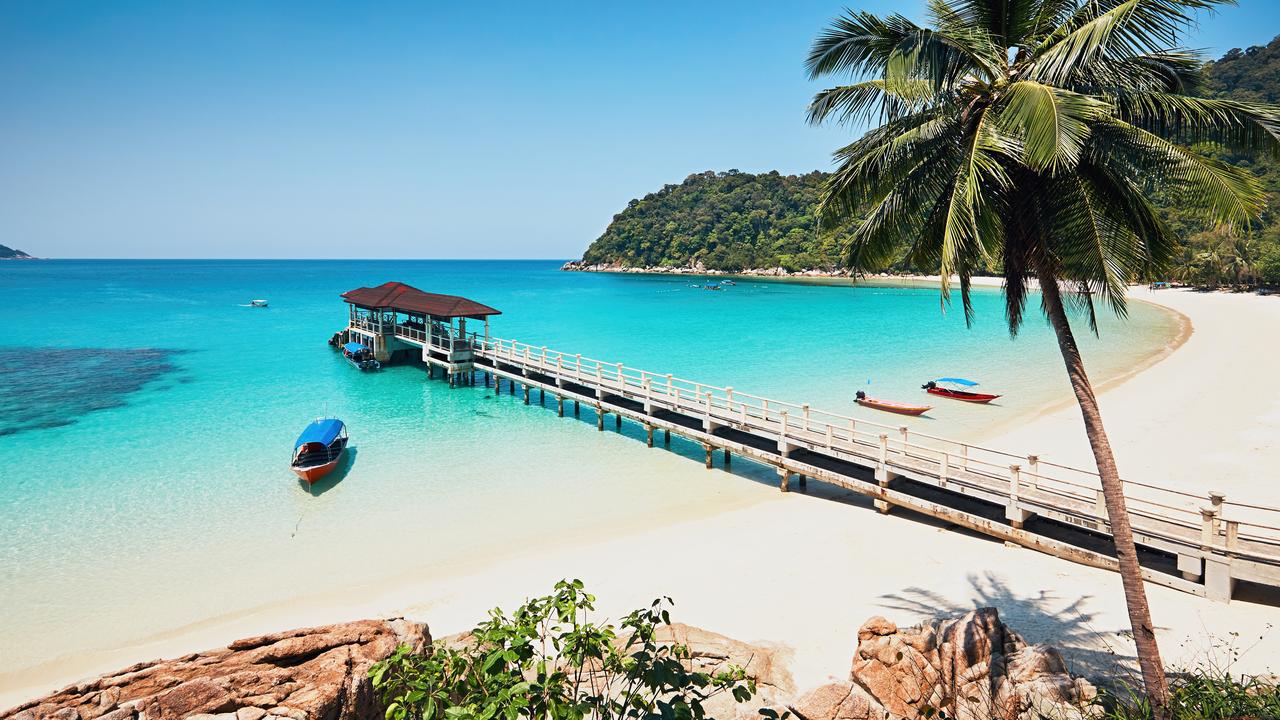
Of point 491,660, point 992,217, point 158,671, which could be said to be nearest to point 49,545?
point 158,671

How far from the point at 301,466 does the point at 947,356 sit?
3693 centimetres

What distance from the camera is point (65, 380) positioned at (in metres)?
34.5

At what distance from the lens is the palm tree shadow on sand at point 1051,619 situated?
8703mm

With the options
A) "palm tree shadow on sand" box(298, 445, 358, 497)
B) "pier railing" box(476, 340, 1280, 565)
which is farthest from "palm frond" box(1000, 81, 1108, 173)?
"palm tree shadow on sand" box(298, 445, 358, 497)

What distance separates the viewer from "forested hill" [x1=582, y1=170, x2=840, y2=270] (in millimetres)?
145875

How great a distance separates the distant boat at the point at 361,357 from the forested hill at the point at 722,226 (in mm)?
101289

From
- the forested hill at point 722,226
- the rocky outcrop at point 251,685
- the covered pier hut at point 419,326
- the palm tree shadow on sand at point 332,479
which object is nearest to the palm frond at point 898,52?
the rocky outcrop at point 251,685

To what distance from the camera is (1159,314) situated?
Result: 60.2m

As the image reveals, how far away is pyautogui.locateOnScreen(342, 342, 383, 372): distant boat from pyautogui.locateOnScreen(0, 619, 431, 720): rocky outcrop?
32.0 meters

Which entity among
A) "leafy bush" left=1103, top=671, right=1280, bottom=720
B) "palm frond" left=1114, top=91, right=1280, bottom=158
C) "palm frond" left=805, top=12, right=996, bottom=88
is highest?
"palm frond" left=805, top=12, right=996, bottom=88

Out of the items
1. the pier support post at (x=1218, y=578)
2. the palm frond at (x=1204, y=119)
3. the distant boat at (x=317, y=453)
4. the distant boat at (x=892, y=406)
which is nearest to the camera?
the palm frond at (x=1204, y=119)

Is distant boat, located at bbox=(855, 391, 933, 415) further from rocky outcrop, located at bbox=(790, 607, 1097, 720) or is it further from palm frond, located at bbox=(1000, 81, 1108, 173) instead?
Result: palm frond, located at bbox=(1000, 81, 1108, 173)

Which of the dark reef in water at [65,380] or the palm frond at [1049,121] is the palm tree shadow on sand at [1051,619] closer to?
the palm frond at [1049,121]

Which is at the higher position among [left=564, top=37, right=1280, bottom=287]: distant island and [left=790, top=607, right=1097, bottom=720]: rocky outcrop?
[left=564, top=37, right=1280, bottom=287]: distant island
